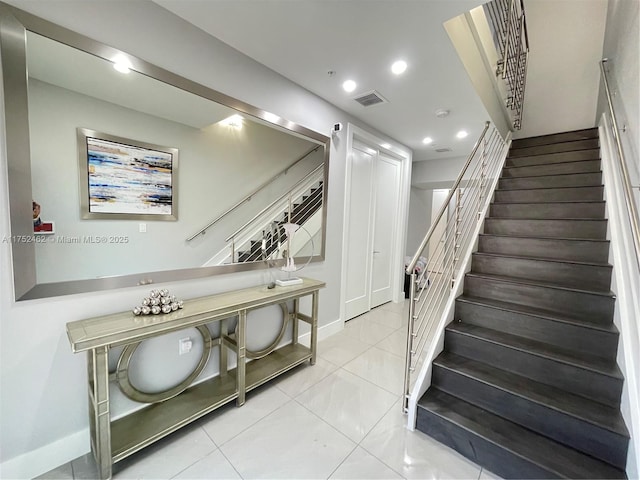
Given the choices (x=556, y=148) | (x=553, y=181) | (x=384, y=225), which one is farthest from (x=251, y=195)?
(x=556, y=148)

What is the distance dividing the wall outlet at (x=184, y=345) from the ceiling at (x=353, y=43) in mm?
2270

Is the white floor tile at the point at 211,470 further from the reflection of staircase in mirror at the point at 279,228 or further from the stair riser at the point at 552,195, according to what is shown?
the stair riser at the point at 552,195

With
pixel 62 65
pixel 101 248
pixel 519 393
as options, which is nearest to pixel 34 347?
pixel 101 248

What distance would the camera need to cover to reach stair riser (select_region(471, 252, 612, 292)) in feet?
6.39

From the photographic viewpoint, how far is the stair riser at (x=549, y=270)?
6.39ft

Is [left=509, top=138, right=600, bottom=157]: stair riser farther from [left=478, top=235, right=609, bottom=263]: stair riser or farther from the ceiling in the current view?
[left=478, top=235, right=609, bottom=263]: stair riser

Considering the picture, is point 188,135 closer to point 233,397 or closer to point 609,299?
point 233,397

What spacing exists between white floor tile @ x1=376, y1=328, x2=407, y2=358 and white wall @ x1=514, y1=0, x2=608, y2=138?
414 centimetres

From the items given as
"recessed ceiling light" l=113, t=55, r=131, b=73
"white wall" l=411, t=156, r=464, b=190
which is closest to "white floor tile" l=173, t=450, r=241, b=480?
"recessed ceiling light" l=113, t=55, r=131, b=73

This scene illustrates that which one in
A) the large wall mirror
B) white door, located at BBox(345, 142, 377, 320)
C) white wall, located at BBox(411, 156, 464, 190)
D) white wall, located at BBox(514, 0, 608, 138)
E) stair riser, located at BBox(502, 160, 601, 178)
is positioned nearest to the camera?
the large wall mirror

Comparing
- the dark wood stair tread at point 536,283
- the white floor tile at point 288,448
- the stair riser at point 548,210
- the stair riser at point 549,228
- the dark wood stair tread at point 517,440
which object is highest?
the stair riser at point 548,210

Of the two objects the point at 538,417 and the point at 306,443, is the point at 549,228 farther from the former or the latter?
the point at 306,443

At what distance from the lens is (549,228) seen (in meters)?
2.46

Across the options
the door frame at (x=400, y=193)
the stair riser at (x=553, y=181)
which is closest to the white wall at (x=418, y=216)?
the door frame at (x=400, y=193)
